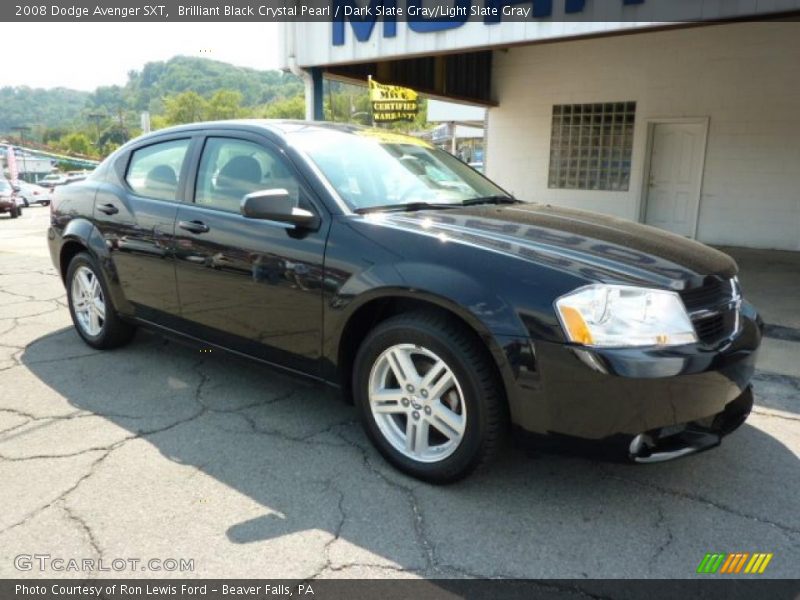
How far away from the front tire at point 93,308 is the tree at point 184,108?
413 ft

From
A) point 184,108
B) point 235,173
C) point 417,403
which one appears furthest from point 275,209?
point 184,108

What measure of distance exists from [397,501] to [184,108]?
434ft

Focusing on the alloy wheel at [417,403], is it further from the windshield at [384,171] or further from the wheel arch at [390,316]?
the windshield at [384,171]

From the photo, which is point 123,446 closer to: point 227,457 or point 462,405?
point 227,457

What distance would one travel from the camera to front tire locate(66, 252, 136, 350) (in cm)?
443

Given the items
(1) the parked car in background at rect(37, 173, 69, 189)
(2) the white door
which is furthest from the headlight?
(1) the parked car in background at rect(37, 173, 69, 189)

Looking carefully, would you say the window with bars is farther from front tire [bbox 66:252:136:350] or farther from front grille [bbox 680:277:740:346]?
front tire [bbox 66:252:136:350]

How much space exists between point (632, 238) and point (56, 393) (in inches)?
136

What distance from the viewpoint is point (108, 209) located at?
167 inches

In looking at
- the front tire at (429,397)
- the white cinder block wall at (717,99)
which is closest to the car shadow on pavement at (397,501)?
the front tire at (429,397)

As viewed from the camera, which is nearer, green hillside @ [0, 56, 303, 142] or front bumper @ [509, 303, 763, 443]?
front bumper @ [509, 303, 763, 443]

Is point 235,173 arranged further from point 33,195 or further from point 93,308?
point 33,195

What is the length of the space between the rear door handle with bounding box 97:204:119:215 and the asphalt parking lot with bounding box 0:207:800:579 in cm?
120

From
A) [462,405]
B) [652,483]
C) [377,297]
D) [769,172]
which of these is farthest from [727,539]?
[769,172]
